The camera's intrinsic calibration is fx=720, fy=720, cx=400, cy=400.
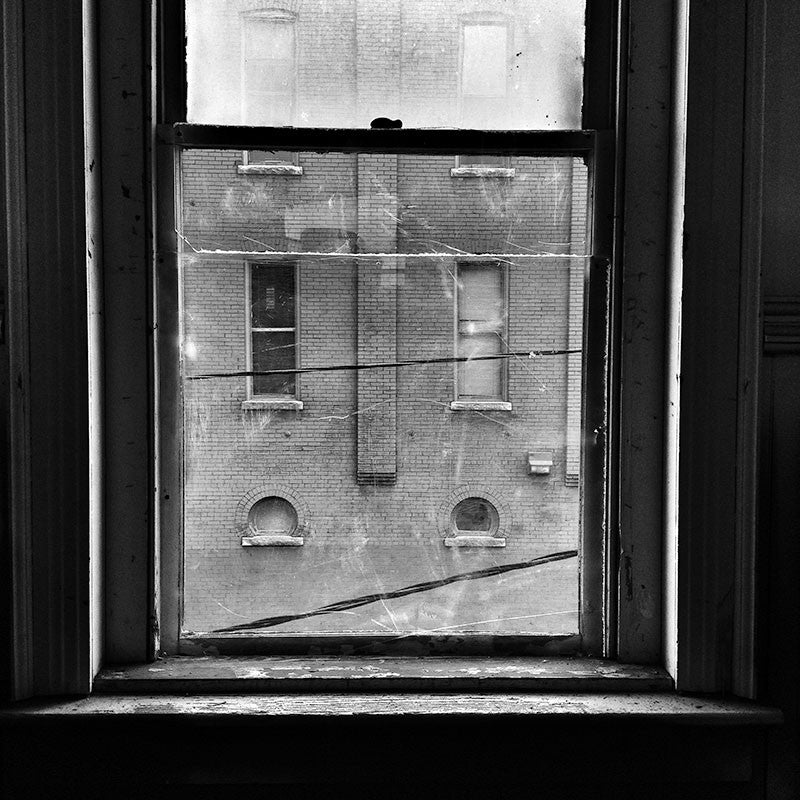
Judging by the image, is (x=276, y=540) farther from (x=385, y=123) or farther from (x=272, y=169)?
(x=385, y=123)

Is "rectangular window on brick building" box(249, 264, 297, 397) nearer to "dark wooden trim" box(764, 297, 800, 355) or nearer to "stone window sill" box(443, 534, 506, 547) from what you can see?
"stone window sill" box(443, 534, 506, 547)

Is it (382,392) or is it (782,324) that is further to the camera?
(382,392)

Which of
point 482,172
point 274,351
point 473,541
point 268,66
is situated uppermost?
point 268,66

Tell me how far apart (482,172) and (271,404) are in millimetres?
617

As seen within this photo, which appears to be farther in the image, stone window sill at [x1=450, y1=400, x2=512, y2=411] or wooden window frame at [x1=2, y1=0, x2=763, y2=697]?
stone window sill at [x1=450, y1=400, x2=512, y2=411]

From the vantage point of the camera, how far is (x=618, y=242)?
4.58 feet

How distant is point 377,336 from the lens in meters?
1.42

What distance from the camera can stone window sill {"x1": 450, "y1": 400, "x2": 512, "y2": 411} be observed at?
1.43 m

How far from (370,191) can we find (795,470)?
3.15 ft

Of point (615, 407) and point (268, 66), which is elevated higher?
point (268, 66)

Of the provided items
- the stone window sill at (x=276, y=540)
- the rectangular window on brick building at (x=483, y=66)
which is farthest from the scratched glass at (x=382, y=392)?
the rectangular window on brick building at (x=483, y=66)

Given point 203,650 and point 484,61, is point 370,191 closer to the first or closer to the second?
point 484,61

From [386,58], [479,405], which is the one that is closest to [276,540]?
[479,405]

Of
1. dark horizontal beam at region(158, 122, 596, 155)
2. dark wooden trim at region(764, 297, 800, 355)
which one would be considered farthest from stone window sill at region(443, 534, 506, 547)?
dark horizontal beam at region(158, 122, 596, 155)
